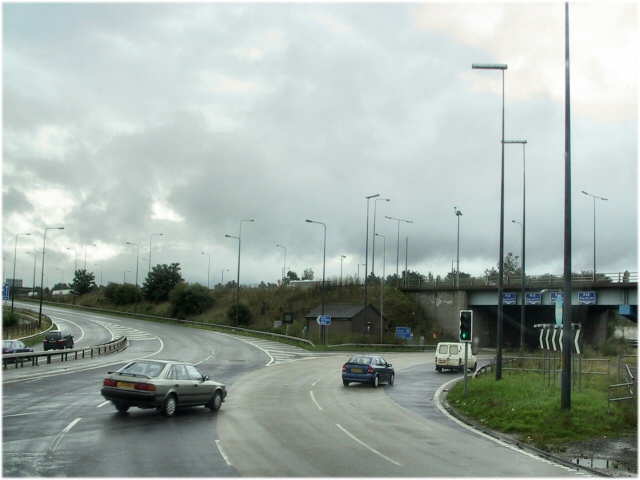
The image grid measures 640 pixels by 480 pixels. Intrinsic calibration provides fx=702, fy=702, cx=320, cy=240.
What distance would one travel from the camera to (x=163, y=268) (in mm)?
113812

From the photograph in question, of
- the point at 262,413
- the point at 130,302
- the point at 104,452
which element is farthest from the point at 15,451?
the point at 130,302

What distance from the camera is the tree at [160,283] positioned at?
111688 mm

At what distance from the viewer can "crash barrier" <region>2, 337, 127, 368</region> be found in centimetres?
3512

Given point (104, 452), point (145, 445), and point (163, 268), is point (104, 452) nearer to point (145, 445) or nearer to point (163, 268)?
point (145, 445)

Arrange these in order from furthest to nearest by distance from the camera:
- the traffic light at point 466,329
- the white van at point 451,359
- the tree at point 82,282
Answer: the tree at point 82,282, the white van at point 451,359, the traffic light at point 466,329

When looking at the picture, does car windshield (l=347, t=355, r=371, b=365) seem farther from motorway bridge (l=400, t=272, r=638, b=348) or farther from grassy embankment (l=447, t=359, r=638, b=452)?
motorway bridge (l=400, t=272, r=638, b=348)

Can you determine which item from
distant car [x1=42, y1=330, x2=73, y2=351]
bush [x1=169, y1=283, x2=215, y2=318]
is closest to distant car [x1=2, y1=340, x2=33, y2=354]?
distant car [x1=42, y1=330, x2=73, y2=351]

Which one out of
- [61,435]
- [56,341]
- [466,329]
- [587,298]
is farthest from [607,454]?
[587,298]

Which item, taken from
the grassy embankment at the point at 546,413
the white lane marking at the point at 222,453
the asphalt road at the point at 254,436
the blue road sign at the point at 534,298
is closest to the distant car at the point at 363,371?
the asphalt road at the point at 254,436

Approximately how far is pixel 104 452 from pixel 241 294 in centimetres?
8853

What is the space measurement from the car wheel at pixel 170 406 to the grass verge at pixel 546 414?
8.60 metres

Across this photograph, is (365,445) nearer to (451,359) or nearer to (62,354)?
(451,359)

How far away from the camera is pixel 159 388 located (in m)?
18.5

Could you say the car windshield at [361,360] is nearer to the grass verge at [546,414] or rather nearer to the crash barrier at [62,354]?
the grass verge at [546,414]
